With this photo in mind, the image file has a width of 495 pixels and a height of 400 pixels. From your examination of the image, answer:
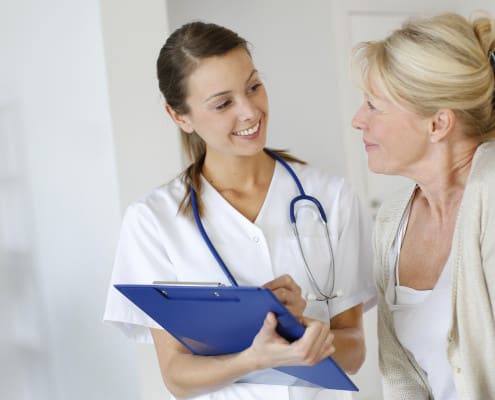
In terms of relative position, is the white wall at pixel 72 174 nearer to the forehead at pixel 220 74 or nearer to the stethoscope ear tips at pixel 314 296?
the forehead at pixel 220 74

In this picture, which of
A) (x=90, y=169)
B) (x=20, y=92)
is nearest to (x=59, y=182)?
(x=90, y=169)

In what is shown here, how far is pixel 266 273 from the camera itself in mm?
1673

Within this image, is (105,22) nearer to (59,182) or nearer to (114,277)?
(59,182)

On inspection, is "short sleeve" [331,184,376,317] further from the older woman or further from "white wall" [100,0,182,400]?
"white wall" [100,0,182,400]

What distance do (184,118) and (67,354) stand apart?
66.9 inches

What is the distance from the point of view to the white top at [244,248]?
1.68m

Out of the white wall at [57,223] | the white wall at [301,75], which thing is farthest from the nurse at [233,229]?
the white wall at [301,75]

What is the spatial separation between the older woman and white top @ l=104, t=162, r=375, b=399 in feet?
0.28

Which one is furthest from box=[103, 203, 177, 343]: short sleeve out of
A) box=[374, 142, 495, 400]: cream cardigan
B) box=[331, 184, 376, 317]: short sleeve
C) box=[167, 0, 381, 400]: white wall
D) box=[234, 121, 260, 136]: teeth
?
box=[167, 0, 381, 400]: white wall

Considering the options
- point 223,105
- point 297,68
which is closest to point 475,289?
point 223,105

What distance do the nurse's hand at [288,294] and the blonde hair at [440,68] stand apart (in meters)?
0.42

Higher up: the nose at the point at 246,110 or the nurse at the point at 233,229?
the nose at the point at 246,110

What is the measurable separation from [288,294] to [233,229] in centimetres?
30

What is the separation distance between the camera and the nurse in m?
1.67
